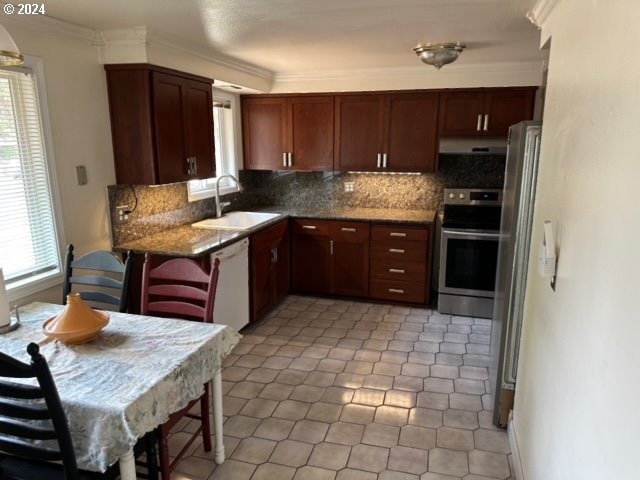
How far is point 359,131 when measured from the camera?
14.4ft

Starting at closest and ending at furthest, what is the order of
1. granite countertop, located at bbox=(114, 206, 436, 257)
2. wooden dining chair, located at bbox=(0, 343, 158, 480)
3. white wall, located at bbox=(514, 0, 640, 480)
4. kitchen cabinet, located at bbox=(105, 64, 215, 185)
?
white wall, located at bbox=(514, 0, 640, 480) < wooden dining chair, located at bbox=(0, 343, 158, 480) < kitchen cabinet, located at bbox=(105, 64, 215, 185) < granite countertop, located at bbox=(114, 206, 436, 257)

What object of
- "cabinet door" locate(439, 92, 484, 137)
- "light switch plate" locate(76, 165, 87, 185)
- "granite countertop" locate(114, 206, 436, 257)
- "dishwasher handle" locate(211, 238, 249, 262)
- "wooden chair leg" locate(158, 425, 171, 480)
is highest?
"cabinet door" locate(439, 92, 484, 137)

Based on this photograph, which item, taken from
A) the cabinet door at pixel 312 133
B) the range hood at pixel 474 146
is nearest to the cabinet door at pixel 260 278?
the cabinet door at pixel 312 133

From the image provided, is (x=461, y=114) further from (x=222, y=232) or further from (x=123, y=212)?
(x=123, y=212)

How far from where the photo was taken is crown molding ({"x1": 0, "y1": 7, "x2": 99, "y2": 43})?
230cm

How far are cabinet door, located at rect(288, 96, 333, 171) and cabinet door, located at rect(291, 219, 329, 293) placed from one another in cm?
62

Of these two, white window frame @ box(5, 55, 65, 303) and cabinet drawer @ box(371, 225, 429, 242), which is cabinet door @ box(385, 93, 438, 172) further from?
white window frame @ box(5, 55, 65, 303)

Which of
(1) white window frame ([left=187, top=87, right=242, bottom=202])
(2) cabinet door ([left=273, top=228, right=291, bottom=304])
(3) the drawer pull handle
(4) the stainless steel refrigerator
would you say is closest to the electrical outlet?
(1) white window frame ([left=187, top=87, right=242, bottom=202])

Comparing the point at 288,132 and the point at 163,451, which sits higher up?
the point at 288,132

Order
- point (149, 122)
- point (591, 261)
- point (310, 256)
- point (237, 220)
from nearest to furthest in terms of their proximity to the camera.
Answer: point (591, 261) < point (149, 122) < point (237, 220) < point (310, 256)

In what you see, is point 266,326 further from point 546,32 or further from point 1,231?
point 546,32

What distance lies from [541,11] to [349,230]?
2.46 metres

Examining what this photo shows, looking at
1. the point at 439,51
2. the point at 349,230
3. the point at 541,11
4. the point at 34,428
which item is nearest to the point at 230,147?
the point at 349,230

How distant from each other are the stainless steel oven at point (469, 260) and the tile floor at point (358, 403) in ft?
0.48
